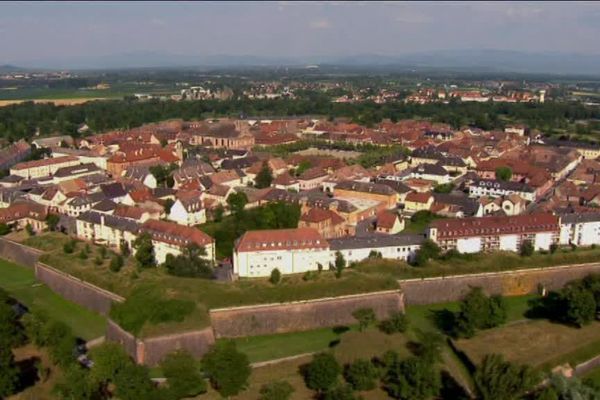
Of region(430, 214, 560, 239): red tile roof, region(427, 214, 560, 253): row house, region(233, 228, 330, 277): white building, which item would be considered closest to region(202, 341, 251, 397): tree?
region(233, 228, 330, 277): white building

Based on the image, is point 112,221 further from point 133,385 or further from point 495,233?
point 495,233

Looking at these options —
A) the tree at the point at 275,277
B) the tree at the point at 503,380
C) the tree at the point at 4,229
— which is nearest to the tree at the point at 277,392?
the tree at the point at 503,380

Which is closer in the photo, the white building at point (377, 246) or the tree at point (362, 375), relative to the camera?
the tree at point (362, 375)

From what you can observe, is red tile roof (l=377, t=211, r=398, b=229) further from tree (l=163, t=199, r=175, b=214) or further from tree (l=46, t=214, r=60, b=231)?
tree (l=46, t=214, r=60, b=231)

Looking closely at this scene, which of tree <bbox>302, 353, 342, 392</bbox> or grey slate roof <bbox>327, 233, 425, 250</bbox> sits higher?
grey slate roof <bbox>327, 233, 425, 250</bbox>

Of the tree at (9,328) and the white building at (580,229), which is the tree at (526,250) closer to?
the white building at (580,229)

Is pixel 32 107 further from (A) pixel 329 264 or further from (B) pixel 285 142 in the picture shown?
(A) pixel 329 264

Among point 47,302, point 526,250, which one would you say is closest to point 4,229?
point 47,302
